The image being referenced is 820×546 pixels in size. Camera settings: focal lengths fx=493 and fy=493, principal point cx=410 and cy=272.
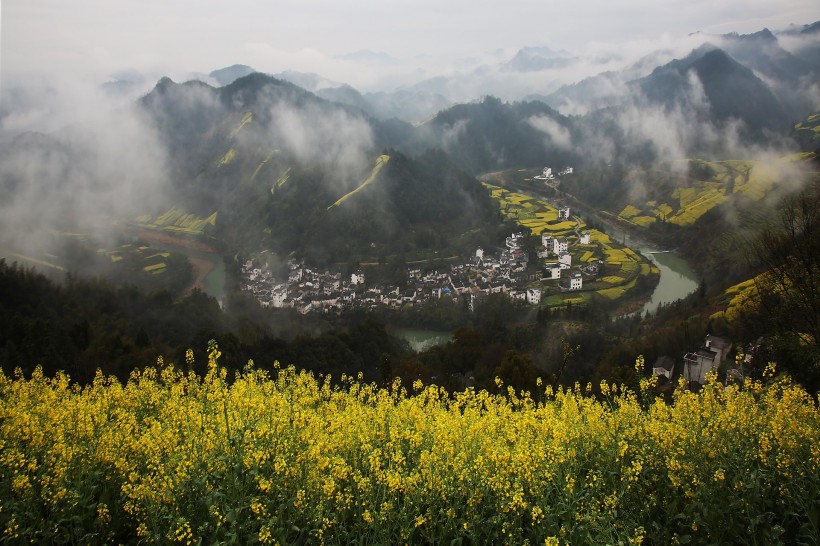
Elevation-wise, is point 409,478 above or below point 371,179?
above

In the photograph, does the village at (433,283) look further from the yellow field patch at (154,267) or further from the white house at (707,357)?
the white house at (707,357)

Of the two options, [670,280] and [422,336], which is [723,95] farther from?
[422,336]

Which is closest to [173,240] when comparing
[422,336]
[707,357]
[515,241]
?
[422,336]

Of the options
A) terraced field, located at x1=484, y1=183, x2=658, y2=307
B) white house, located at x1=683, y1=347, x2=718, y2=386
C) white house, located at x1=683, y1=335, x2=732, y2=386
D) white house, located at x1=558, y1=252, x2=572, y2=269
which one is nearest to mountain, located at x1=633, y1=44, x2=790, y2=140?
terraced field, located at x1=484, y1=183, x2=658, y2=307

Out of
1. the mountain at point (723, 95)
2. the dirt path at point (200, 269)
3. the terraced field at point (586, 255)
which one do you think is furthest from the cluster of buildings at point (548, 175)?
the dirt path at point (200, 269)

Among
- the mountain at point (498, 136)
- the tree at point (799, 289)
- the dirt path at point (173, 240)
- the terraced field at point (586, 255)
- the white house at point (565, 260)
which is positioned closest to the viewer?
the tree at point (799, 289)

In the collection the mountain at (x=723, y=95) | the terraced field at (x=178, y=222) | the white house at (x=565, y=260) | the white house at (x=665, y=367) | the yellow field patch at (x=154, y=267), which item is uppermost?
the mountain at (x=723, y=95)
